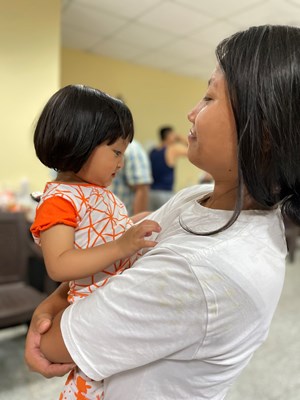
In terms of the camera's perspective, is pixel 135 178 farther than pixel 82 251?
Yes

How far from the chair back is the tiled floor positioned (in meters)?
0.42

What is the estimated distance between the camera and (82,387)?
2.07 ft

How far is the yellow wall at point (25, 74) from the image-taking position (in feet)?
1.87

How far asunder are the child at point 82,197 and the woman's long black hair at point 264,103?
0.18 meters

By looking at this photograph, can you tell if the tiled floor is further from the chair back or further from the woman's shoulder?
the woman's shoulder

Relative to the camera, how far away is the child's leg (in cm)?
62

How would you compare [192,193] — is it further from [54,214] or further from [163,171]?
[163,171]

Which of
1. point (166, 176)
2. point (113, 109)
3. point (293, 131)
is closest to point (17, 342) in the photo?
point (166, 176)

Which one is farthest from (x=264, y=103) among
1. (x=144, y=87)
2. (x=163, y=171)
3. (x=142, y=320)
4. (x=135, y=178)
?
(x=144, y=87)

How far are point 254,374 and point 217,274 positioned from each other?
1775 millimetres

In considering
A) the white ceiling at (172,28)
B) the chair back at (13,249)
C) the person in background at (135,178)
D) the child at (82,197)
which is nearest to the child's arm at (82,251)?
the child at (82,197)

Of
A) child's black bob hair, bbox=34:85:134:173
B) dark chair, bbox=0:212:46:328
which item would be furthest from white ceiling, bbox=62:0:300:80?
child's black bob hair, bbox=34:85:134:173

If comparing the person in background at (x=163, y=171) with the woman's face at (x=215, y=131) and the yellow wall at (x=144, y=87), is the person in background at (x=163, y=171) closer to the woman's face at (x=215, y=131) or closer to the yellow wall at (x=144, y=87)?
the yellow wall at (x=144, y=87)

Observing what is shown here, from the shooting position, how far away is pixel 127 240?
22.7 inches
